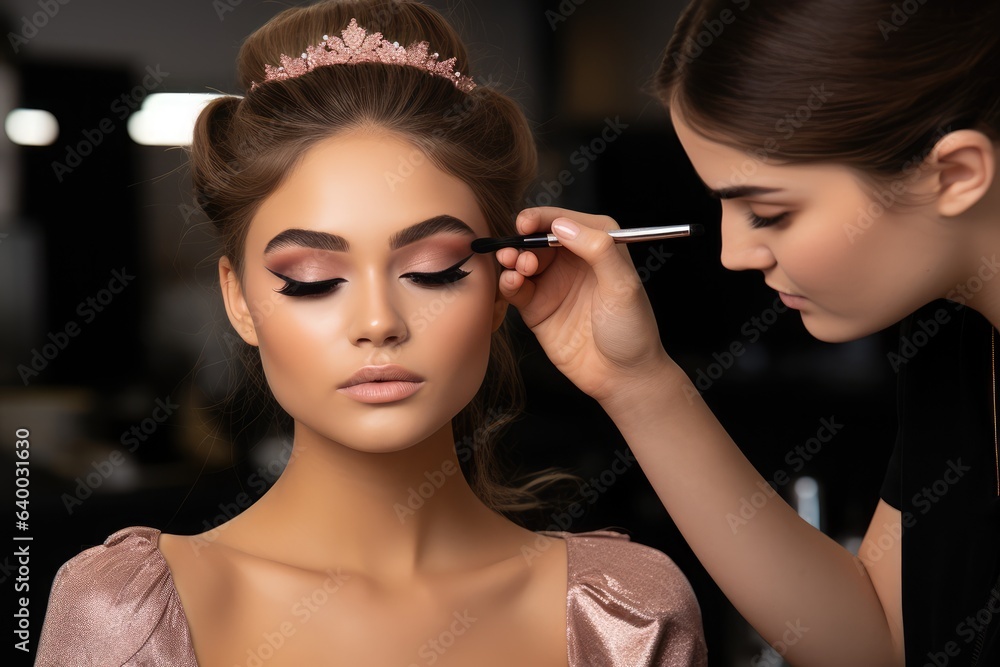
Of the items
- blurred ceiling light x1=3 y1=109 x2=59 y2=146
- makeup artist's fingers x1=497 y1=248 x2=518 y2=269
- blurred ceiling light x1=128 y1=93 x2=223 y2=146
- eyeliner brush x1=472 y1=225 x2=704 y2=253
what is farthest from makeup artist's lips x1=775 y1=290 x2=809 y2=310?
blurred ceiling light x1=3 y1=109 x2=59 y2=146

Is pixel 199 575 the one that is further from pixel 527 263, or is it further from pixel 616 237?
pixel 616 237

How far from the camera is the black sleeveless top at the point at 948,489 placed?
1350 millimetres

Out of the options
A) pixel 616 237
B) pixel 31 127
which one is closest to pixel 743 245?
pixel 616 237

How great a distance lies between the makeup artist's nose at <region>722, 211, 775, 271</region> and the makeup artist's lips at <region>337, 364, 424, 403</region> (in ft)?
1.44

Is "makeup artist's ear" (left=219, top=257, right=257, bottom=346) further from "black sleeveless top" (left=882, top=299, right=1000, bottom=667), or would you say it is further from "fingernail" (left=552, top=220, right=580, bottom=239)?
"black sleeveless top" (left=882, top=299, right=1000, bottom=667)

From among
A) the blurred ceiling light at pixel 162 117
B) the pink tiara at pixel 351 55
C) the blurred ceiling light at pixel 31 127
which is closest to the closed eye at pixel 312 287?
the pink tiara at pixel 351 55

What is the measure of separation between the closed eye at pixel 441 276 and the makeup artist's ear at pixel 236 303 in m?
0.28

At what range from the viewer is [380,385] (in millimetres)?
1360

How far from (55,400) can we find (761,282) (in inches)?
69.0

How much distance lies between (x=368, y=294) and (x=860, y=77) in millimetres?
657

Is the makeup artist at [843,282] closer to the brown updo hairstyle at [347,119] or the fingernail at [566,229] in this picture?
the fingernail at [566,229]

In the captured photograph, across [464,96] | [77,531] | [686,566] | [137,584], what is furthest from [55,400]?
[686,566]

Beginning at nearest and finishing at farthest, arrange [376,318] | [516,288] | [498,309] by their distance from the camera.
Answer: [376,318] → [516,288] → [498,309]

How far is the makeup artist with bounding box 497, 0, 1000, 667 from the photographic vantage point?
3.69 ft
